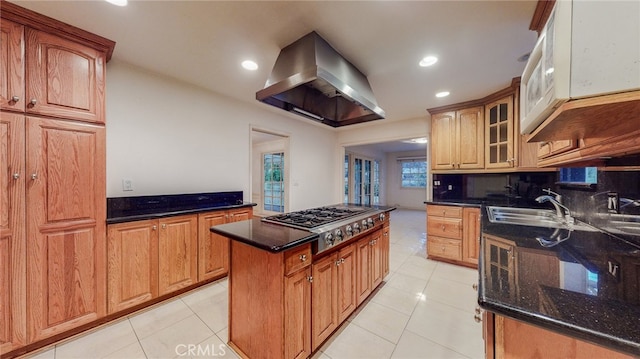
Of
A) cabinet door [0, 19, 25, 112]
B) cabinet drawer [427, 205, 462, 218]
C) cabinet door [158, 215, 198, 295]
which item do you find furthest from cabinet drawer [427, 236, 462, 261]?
cabinet door [0, 19, 25, 112]

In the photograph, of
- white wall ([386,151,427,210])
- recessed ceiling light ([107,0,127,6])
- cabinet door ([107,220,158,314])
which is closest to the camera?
recessed ceiling light ([107,0,127,6])

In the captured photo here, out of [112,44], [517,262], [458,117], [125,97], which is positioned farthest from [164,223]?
[458,117]

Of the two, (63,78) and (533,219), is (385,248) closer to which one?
(533,219)

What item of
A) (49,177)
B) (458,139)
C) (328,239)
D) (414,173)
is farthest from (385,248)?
(414,173)

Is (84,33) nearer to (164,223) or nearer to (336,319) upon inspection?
(164,223)

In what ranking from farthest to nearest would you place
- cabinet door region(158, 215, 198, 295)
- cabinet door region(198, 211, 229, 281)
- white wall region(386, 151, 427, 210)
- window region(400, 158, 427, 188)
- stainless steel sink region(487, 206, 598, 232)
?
white wall region(386, 151, 427, 210) < window region(400, 158, 427, 188) < cabinet door region(198, 211, 229, 281) < cabinet door region(158, 215, 198, 295) < stainless steel sink region(487, 206, 598, 232)

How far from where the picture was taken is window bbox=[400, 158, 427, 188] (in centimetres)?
810

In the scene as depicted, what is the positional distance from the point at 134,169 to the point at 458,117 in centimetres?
417

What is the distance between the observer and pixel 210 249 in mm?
2484

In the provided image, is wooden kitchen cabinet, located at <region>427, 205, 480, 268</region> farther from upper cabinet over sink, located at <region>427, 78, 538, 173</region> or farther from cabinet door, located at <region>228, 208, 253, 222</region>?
cabinet door, located at <region>228, 208, 253, 222</region>

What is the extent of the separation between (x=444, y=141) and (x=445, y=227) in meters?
1.29

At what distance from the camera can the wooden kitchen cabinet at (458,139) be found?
315 centimetres

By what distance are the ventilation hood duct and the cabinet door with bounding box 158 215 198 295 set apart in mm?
1502

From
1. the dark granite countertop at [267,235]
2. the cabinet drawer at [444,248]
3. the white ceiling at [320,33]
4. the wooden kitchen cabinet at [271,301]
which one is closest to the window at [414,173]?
the cabinet drawer at [444,248]
